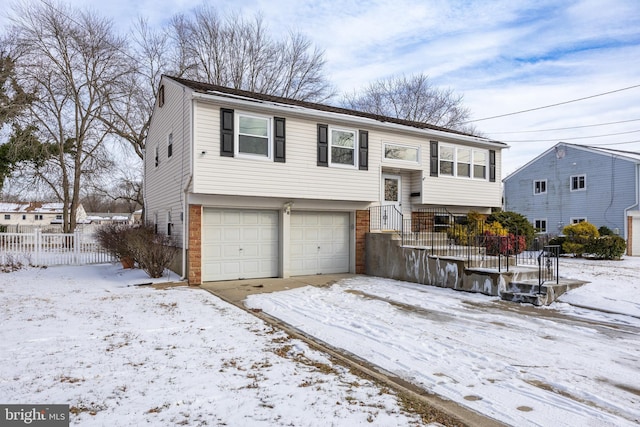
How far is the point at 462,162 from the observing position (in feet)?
51.3

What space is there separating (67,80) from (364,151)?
19.2 meters

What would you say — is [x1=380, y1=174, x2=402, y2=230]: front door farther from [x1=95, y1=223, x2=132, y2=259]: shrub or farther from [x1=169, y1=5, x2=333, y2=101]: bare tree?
[x1=169, y1=5, x2=333, y2=101]: bare tree

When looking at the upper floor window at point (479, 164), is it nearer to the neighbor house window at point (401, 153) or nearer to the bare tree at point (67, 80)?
the neighbor house window at point (401, 153)

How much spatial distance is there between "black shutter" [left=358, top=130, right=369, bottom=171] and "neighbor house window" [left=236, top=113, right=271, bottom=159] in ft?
10.8

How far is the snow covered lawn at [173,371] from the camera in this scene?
136 inches

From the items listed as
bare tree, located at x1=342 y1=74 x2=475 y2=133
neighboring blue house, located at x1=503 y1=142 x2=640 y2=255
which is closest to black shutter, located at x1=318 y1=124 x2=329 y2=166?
neighboring blue house, located at x1=503 y1=142 x2=640 y2=255

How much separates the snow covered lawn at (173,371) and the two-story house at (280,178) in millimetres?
4046

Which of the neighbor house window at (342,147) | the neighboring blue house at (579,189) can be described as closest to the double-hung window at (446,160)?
the neighbor house window at (342,147)

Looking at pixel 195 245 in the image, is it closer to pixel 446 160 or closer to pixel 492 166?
pixel 446 160

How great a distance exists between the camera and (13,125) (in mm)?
21344

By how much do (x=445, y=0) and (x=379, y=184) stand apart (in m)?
5.73

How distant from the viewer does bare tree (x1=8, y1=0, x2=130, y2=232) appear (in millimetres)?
20875

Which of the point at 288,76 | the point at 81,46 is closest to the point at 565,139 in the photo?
the point at 288,76

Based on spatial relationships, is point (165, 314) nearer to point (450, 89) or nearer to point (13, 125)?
point (13, 125)
